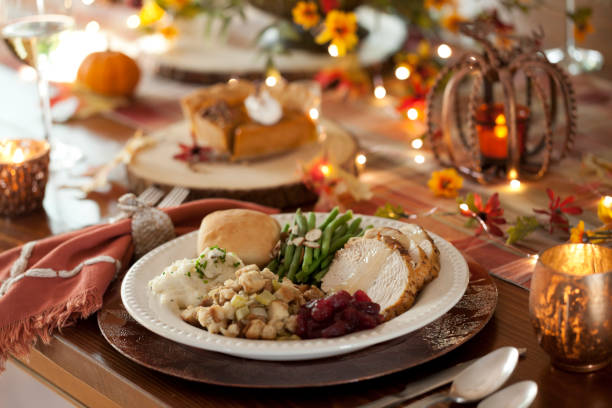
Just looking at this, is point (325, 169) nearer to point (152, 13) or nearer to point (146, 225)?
point (146, 225)

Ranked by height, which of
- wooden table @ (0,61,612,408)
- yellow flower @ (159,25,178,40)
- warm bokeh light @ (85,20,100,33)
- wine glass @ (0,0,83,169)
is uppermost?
wine glass @ (0,0,83,169)

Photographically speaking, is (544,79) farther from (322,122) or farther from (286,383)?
(286,383)

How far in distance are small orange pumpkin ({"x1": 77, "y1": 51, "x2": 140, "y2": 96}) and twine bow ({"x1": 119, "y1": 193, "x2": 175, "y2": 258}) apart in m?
1.39

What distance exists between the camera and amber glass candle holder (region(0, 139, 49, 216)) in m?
2.11

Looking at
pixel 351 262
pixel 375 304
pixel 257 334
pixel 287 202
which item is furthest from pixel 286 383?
pixel 287 202

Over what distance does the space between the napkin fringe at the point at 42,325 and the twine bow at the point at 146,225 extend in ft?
0.91

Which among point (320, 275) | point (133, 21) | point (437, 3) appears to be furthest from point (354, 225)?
point (133, 21)

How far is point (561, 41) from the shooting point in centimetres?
393

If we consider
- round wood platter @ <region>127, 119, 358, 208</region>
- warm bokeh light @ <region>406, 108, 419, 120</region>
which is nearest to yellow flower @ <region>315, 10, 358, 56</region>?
warm bokeh light @ <region>406, 108, 419, 120</region>

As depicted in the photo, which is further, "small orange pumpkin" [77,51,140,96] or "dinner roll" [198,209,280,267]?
"small orange pumpkin" [77,51,140,96]

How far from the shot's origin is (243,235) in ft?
5.47

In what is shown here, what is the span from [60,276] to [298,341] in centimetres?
66

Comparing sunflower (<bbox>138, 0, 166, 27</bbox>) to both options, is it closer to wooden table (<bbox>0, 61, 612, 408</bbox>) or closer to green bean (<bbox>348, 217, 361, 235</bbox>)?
wooden table (<bbox>0, 61, 612, 408</bbox>)

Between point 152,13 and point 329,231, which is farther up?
point 152,13
